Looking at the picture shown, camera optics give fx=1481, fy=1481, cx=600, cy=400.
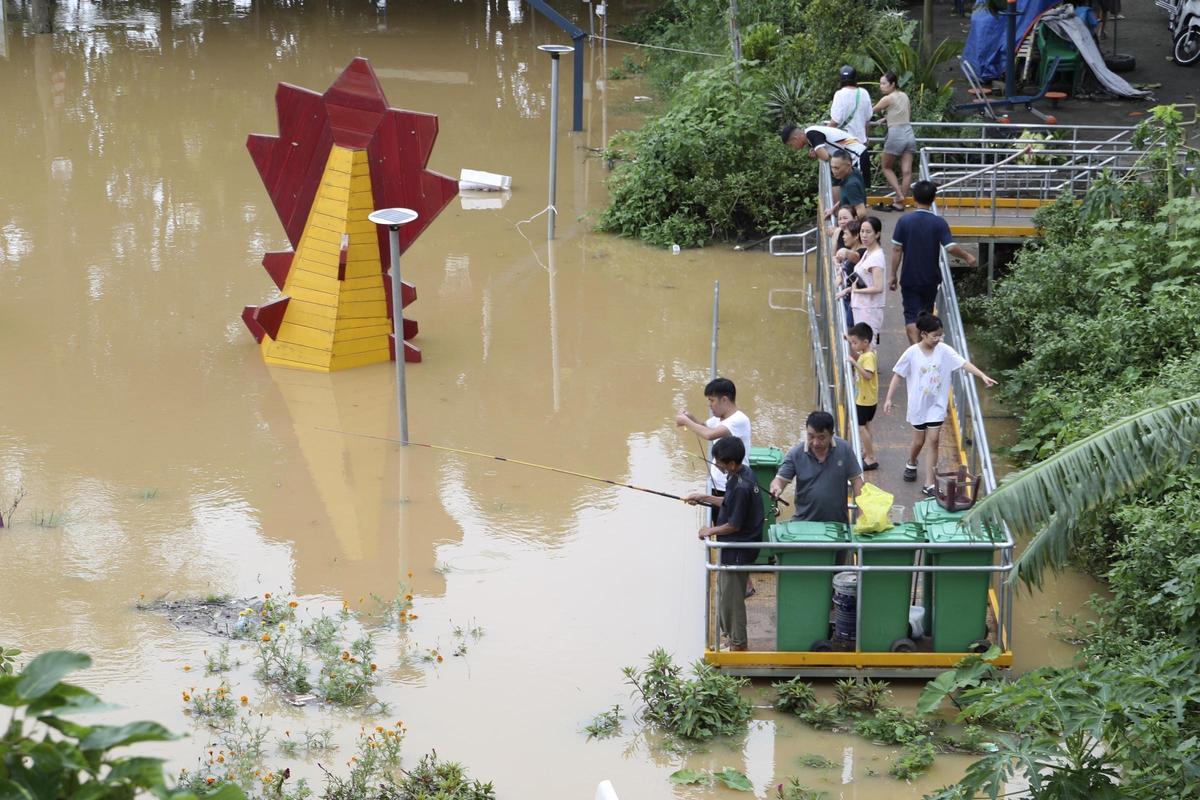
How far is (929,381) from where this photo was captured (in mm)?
9680

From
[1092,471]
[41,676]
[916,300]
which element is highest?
[41,676]

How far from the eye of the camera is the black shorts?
11.6m

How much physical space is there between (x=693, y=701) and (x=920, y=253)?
186 inches

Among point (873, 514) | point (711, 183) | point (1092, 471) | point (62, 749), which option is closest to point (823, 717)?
point (873, 514)

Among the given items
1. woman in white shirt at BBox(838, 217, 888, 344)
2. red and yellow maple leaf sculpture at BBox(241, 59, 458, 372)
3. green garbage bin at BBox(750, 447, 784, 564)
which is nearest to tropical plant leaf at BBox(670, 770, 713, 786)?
green garbage bin at BBox(750, 447, 784, 564)

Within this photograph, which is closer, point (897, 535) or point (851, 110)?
point (897, 535)

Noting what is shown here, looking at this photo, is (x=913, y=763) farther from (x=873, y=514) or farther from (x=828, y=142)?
(x=828, y=142)

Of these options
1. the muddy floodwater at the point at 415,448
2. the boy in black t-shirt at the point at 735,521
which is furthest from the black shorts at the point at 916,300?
the boy in black t-shirt at the point at 735,521

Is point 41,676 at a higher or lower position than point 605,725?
higher

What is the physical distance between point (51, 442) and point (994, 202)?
893 cm

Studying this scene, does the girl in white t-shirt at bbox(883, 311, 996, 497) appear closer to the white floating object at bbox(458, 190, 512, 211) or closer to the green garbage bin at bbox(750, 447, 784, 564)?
the green garbage bin at bbox(750, 447, 784, 564)

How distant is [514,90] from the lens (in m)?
24.0

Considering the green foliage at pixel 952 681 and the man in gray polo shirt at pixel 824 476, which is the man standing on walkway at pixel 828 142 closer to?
the man in gray polo shirt at pixel 824 476

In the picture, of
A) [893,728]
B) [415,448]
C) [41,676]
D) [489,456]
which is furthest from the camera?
[415,448]
